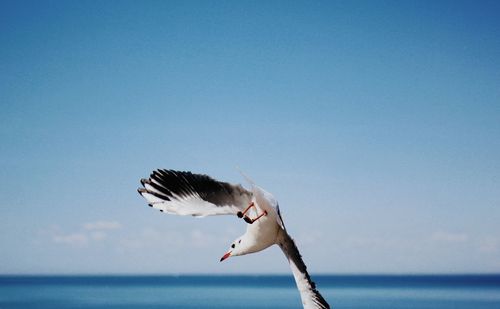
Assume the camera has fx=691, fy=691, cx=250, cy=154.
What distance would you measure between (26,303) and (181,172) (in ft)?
98.9

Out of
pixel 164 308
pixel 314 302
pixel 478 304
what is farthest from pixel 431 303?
pixel 314 302

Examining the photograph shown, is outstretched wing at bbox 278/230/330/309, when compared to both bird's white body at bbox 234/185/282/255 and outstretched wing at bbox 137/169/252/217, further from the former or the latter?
outstretched wing at bbox 137/169/252/217

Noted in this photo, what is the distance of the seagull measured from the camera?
2.27 meters

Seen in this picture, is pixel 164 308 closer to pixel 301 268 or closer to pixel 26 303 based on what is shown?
pixel 26 303

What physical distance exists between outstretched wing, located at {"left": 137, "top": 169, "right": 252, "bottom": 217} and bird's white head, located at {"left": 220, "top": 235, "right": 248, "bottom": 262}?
5.1 inches

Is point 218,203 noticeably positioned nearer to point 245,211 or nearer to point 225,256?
point 245,211

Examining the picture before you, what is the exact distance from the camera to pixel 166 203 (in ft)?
7.70

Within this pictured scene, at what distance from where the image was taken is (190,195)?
2.35 m

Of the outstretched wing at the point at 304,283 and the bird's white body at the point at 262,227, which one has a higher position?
the bird's white body at the point at 262,227

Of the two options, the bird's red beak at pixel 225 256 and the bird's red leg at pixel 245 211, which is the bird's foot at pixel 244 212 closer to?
the bird's red leg at pixel 245 211

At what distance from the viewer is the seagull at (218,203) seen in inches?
89.5

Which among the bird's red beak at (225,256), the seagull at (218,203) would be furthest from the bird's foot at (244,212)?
the bird's red beak at (225,256)

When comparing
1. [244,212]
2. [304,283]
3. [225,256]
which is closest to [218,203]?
[244,212]

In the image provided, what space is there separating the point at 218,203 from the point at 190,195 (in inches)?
4.2
